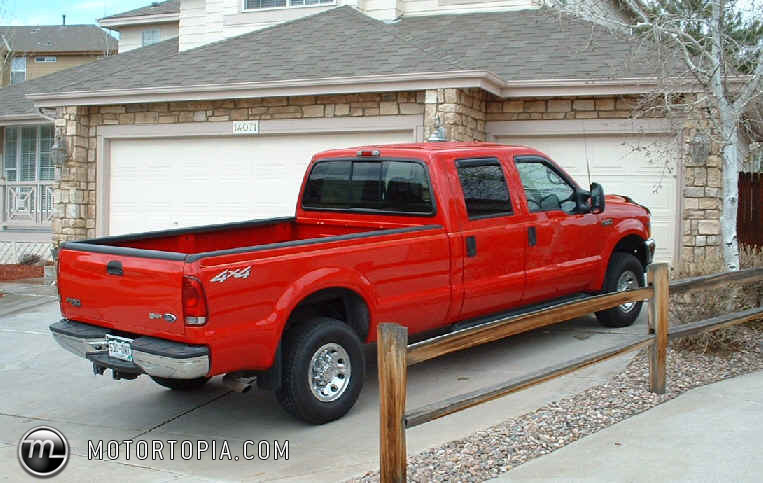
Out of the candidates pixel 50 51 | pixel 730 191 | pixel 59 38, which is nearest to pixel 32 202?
pixel 730 191

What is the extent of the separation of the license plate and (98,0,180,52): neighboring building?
52.4ft

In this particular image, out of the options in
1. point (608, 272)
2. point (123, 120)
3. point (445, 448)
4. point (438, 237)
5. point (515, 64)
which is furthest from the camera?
point (123, 120)

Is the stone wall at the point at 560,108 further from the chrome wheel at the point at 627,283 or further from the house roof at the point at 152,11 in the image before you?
the house roof at the point at 152,11

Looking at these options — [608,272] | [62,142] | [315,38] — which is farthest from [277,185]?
[608,272]

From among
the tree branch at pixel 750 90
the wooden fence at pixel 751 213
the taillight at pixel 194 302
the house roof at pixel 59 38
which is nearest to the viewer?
the taillight at pixel 194 302

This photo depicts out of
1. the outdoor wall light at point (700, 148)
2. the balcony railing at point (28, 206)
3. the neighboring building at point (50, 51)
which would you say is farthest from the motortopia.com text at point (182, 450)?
the neighboring building at point (50, 51)

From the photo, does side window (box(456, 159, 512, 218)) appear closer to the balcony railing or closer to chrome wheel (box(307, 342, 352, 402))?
chrome wheel (box(307, 342, 352, 402))

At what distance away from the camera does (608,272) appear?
858 centimetres

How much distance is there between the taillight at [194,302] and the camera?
5.26 m

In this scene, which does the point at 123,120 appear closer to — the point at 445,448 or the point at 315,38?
the point at 315,38

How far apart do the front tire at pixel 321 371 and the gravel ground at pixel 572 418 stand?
95cm

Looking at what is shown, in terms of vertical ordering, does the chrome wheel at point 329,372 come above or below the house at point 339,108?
below

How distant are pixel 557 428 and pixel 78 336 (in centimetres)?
337

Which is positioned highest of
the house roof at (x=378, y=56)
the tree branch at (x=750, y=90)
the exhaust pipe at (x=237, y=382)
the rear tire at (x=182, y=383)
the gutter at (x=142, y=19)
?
the gutter at (x=142, y=19)
